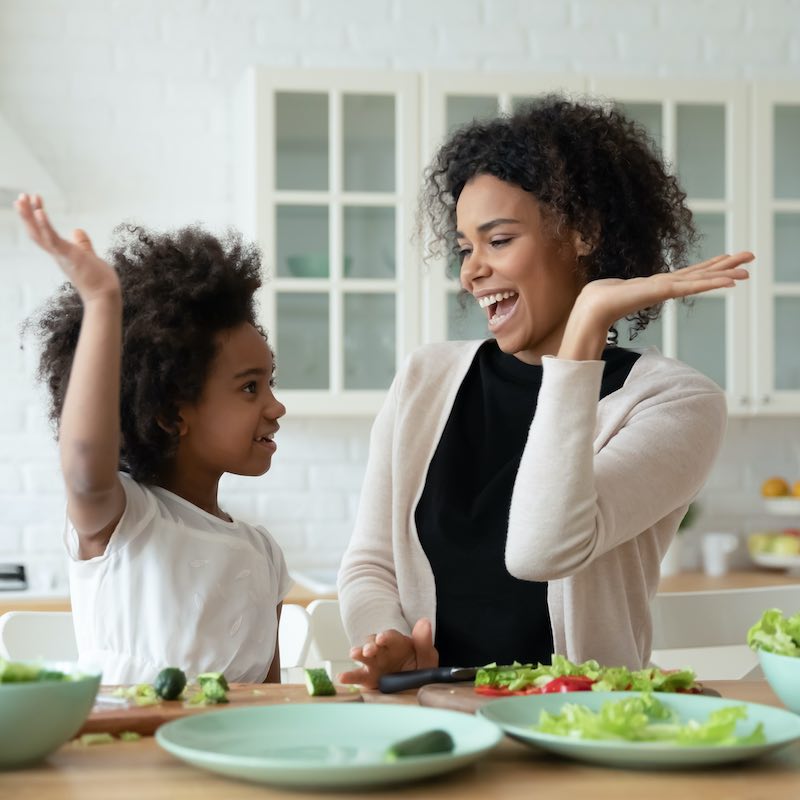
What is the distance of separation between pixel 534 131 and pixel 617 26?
7.27 feet

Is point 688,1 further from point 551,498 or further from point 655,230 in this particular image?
point 551,498

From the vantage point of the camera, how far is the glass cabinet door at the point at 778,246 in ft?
12.0

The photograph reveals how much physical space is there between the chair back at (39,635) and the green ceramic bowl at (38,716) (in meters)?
0.88

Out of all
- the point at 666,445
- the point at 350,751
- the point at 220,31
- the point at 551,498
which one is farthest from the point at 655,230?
the point at 220,31

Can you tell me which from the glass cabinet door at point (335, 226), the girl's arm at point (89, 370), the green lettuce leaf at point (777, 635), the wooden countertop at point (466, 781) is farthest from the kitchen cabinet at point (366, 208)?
the wooden countertop at point (466, 781)

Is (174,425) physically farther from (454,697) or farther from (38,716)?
(38,716)

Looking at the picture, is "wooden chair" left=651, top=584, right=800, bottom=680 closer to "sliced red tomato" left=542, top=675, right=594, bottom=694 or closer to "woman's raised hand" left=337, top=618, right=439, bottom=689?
"woman's raised hand" left=337, top=618, right=439, bottom=689

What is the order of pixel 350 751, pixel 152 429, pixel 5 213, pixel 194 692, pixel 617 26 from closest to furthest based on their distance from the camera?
1. pixel 350 751
2. pixel 194 692
3. pixel 152 429
4. pixel 5 213
5. pixel 617 26

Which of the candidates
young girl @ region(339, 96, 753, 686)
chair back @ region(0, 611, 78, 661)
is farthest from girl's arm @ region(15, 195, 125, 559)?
chair back @ region(0, 611, 78, 661)

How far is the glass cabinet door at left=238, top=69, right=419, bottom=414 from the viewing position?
3.46m

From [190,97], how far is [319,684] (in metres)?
2.85

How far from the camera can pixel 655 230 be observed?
75.9 inches

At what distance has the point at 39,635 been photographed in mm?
1828

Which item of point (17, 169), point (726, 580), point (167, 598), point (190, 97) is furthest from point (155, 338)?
point (726, 580)
